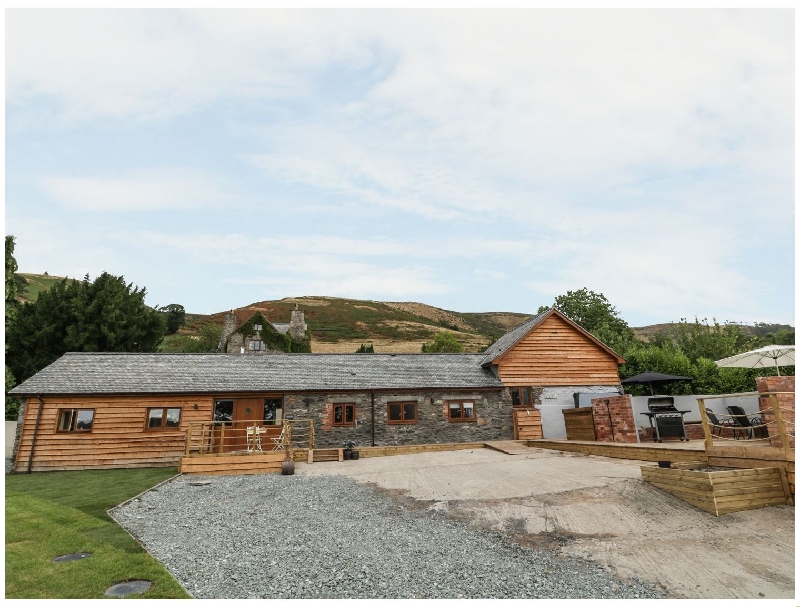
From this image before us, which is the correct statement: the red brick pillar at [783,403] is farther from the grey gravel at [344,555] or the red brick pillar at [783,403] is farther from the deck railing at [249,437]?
the deck railing at [249,437]

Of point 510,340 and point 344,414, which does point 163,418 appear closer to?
point 344,414

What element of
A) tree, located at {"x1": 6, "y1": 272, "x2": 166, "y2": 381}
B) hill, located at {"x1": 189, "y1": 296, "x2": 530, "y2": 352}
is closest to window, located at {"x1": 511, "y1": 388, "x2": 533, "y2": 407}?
tree, located at {"x1": 6, "y1": 272, "x2": 166, "y2": 381}

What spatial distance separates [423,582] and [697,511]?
18.9ft

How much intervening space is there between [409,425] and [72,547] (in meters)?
15.5

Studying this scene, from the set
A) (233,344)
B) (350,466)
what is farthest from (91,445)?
(233,344)

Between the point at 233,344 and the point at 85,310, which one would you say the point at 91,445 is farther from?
the point at 233,344

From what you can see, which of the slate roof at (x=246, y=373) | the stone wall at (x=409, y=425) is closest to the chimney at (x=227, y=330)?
the slate roof at (x=246, y=373)

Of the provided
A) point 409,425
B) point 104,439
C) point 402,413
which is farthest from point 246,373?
point 409,425

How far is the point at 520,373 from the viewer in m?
23.9

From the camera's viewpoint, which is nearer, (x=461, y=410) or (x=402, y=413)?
(x=402, y=413)

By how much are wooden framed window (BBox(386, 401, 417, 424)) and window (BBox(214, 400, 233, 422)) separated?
23.9ft

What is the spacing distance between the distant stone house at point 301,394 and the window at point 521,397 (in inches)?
2.0

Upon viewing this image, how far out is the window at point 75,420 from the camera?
62.1 feet

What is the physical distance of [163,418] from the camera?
19578 millimetres
